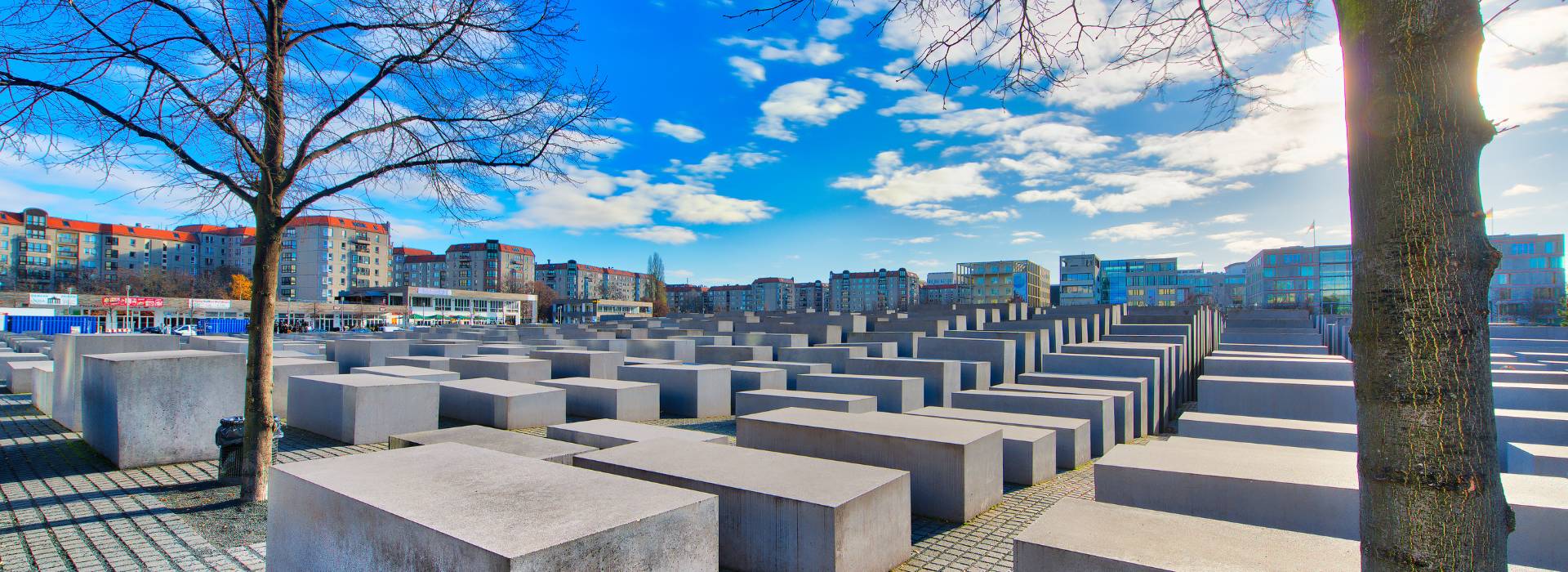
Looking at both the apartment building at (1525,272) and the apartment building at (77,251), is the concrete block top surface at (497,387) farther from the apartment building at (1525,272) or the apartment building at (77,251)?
the apartment building at (77,251)

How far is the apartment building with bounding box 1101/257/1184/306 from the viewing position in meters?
104

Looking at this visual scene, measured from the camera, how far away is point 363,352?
17312 mm

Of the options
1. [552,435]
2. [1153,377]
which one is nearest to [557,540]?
[552,435]

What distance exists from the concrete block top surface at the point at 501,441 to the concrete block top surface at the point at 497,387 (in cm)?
252

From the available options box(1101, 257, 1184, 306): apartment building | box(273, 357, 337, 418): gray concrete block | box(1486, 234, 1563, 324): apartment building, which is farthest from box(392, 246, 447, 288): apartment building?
box(1486, 234, 1563, 324): apartment building

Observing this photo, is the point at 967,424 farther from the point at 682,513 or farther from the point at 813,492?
the point at 682,513

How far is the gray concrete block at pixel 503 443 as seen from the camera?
6.63 m

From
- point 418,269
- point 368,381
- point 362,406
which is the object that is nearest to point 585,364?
point 368,381

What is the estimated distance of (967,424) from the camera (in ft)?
25.1

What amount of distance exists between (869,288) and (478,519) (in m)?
155

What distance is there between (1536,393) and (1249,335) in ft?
46.5

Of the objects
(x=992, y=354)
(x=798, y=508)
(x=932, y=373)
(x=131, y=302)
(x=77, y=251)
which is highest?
(x=77, y=251)

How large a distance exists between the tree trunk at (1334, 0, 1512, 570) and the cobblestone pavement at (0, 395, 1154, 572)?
397 centimetres

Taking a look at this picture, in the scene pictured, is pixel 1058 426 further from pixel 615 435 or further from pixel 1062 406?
pixel 615 435
